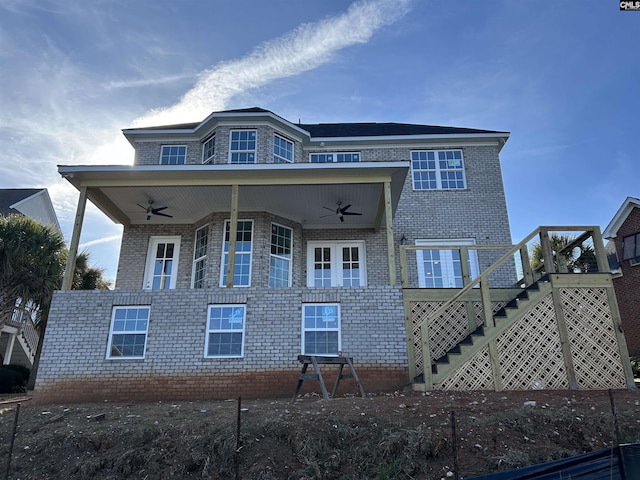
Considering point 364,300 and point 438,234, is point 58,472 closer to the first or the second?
point 364,300

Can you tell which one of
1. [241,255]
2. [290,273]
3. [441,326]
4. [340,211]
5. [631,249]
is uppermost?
[631,249]

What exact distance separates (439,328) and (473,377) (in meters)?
1.47

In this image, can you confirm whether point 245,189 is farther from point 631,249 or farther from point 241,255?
point 631,249

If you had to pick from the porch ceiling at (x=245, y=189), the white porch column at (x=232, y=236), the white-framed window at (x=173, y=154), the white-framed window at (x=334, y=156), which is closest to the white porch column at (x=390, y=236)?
the porch ceiling at (x=245, y=189)

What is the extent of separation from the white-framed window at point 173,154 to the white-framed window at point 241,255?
3699 millimetres

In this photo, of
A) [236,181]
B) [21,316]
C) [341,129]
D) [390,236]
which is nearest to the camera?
[390,236]

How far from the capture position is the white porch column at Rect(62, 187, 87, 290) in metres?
10.5

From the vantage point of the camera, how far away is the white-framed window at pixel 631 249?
65.7ft

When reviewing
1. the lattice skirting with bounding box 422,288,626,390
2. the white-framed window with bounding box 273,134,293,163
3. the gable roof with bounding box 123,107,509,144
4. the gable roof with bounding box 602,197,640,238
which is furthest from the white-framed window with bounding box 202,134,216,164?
the gable roof with bounding box 602,197,640,238

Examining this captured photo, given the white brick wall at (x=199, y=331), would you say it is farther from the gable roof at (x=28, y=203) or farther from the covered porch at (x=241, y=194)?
the gable roof at (x=28, y=203)

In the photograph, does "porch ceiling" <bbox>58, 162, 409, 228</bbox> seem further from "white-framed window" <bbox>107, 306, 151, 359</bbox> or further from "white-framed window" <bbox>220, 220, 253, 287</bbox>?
"white-framed window" <bbox>107, 306, 151, 359</bbox>

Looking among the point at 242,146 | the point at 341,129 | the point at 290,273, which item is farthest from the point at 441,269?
the point at 242,146

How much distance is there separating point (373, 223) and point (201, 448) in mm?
9656

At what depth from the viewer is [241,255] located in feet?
42.5
